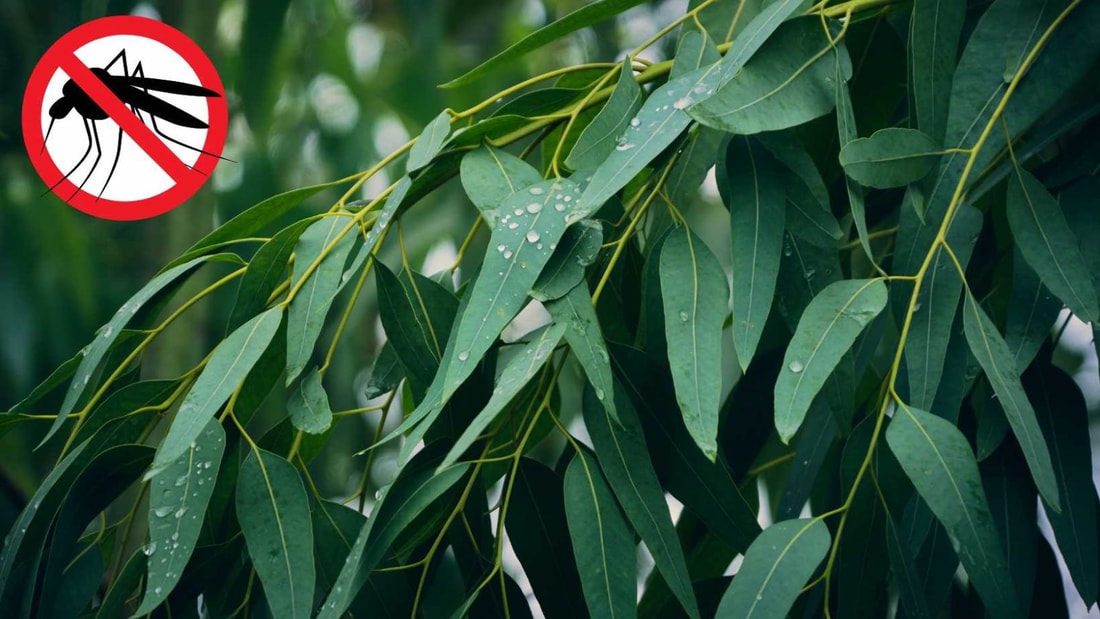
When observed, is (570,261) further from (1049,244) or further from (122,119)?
(122,119)

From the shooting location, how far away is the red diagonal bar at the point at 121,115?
37.0 inches

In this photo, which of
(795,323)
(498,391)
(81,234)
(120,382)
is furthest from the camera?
(81,234)

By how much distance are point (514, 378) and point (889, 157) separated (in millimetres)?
216

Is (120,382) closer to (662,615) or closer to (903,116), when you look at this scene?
(662,615)

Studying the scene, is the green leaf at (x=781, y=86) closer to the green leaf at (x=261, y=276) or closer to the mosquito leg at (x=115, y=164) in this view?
the green leaf at (x=261, y=276)

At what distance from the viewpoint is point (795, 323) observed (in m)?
0.59

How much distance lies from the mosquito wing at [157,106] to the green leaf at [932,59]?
67 cm

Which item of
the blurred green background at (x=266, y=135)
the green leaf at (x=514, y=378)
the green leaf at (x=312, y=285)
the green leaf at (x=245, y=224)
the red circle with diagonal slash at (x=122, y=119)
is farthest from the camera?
the blurred green background at (x=266, y=135)

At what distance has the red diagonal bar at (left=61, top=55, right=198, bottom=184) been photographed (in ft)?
3.09

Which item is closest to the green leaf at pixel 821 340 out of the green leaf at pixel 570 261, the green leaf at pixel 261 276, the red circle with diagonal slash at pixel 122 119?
the green leaf at pixel 570 261

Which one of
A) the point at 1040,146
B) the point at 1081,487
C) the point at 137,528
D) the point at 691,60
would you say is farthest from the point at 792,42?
the point at 137,528

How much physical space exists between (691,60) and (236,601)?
0.42 meters

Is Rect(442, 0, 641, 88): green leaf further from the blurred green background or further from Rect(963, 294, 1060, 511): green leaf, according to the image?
the blurred green background

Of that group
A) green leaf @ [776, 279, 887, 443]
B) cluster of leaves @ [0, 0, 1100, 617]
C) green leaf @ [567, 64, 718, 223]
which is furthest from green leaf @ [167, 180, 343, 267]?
green leaf @ [776, 279, 887, 443]
